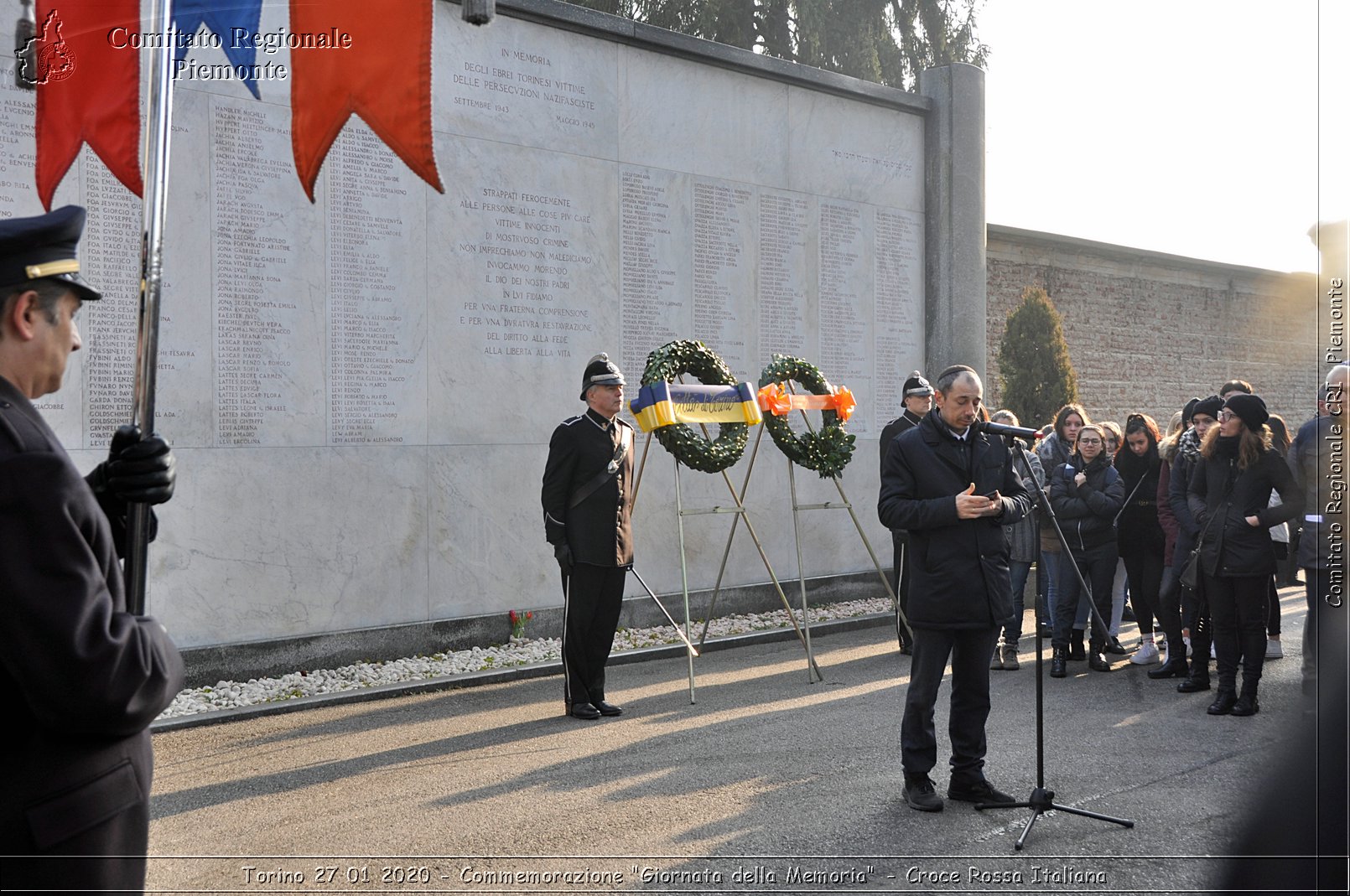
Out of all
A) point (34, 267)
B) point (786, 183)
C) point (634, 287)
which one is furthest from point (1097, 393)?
point (34, 267)

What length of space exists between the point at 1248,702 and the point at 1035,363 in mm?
10443

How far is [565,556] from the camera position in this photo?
713cm

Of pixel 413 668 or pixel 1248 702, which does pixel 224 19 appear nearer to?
pixel 413 668

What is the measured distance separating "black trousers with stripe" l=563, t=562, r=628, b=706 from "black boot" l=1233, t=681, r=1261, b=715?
3844 millimetres

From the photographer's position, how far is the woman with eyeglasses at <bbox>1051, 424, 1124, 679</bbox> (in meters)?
8.39

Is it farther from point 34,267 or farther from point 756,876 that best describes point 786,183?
point 34,267

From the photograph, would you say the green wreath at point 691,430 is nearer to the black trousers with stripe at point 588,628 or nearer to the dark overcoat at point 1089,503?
the black trousers with stripe at point 588,628

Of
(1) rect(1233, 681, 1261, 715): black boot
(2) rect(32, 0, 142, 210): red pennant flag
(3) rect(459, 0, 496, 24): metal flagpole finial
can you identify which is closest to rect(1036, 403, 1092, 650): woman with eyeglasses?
(1) rect(1233, 681, 1261, 715): black boot

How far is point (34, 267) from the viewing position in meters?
2.21

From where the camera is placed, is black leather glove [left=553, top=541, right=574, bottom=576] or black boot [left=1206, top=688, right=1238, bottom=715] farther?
black leather glove [left=553, top=541, right=574, bottom=576]

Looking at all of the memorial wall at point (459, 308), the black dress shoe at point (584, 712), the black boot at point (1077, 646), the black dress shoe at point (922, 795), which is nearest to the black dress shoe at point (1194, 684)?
the black boot at point (1077, 646)

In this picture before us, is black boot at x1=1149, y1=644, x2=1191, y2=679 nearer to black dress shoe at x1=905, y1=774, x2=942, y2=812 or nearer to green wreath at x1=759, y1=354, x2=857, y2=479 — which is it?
green wreath at x1=759, y1=354, x2=857, y2=479

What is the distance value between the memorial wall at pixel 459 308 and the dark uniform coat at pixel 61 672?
5.59 metres

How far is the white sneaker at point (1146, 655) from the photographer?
8.69m
